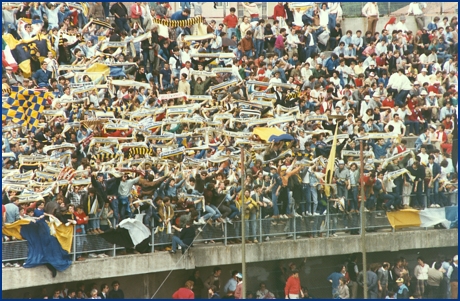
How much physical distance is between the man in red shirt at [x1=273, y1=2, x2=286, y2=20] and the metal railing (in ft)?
26.6

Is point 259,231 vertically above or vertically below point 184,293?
above

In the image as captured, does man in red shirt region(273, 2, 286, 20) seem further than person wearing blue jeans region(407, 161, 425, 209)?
Yes

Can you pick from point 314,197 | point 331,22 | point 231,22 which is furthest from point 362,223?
point 331,22

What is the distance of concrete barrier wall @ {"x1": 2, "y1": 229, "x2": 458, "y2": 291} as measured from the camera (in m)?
23.2

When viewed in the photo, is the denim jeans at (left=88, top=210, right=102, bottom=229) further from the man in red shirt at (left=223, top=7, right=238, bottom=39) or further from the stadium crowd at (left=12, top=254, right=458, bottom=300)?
the man in red shirt at (left=223, top=7, right=238, bottom=39)

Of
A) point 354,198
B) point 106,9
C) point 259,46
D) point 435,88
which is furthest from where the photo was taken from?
point 435,88

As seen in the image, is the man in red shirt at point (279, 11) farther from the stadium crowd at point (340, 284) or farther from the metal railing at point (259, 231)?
the stadium crowd at point (340, 284)

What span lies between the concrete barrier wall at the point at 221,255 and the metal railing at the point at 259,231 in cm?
16

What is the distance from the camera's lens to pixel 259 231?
26109mm

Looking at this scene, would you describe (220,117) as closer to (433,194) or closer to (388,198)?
(388,198)

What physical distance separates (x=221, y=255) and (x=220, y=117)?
3.87 metres

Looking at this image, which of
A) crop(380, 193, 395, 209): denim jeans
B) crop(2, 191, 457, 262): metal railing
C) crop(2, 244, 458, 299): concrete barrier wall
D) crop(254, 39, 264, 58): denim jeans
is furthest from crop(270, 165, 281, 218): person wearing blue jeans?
crop(254, 39, 264, 58): denim jeans

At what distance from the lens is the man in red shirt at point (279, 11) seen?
1337 inches

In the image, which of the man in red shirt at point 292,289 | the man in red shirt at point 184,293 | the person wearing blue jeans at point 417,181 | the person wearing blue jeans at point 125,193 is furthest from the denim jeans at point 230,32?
the man in red shirt at point 184,293
